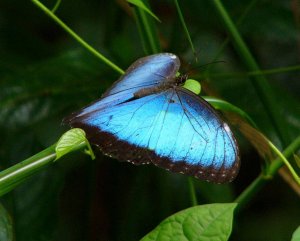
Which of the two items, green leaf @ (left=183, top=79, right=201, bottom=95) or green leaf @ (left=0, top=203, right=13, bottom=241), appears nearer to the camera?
green leaf @ (left=0, top=203, right=13, bottom=241)

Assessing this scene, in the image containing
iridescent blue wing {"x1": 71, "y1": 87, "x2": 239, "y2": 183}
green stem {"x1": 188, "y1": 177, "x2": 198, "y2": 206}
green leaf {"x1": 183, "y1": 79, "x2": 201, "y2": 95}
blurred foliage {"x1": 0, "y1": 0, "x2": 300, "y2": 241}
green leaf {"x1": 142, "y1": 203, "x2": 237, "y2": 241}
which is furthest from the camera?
blurred foliage {"x1": 0, "y1": 0, "x2": 300, "y2": 241}

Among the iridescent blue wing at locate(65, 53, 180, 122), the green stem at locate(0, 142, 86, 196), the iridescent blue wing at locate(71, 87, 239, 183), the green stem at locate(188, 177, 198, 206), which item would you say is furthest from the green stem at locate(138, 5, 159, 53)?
the green stem at locate(0, 142, 86, 196)

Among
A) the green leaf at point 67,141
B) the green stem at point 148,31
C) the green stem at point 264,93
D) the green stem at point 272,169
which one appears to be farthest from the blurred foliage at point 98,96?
the green leaf at point 67,141

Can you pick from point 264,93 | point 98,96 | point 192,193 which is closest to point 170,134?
point 192,193

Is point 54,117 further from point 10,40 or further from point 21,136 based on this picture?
point 10,40

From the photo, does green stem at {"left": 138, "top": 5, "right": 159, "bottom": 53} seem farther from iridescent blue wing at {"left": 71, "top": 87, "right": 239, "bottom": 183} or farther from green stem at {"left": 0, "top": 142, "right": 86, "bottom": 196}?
green stem at {"left": 0, "top": 142, "right": 86, "bottom": 196}

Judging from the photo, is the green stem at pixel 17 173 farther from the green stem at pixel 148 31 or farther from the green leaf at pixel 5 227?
the green stem at pixel 148 31

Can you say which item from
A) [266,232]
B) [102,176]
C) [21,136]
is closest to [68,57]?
[21,136]
